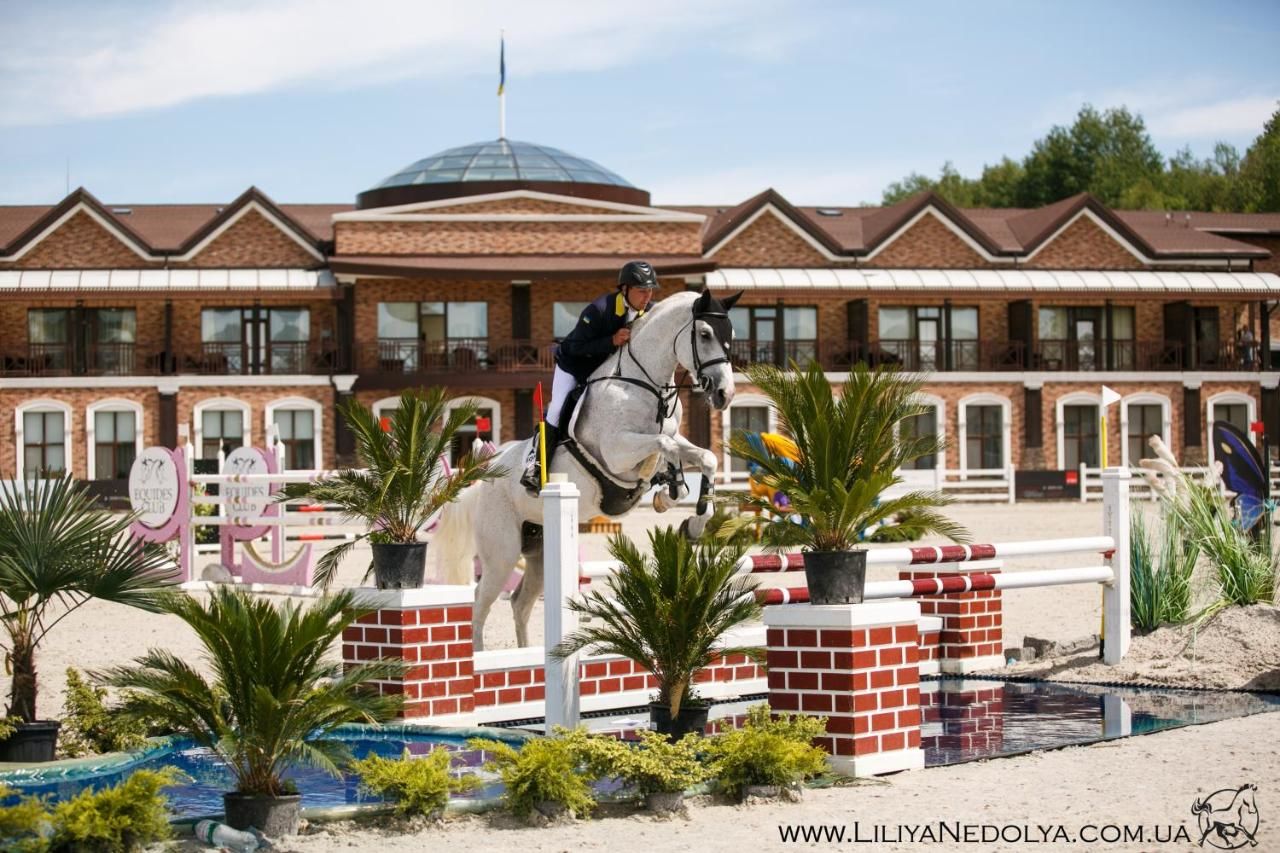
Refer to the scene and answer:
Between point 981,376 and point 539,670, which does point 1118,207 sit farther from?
point 539,670

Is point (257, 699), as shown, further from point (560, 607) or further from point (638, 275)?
point (638, 275)

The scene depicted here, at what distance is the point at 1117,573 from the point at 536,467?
15.0 feet

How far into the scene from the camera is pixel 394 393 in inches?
1789

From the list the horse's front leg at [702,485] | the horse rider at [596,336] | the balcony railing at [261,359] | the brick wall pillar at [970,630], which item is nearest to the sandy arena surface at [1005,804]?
the brick wall pillar at [970,630]

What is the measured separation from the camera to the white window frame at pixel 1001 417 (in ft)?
158

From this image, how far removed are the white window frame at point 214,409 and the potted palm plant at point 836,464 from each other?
38.8 metres

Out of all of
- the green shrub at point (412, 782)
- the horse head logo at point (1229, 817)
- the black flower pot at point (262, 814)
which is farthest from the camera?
the green shrub at point (412, 782)

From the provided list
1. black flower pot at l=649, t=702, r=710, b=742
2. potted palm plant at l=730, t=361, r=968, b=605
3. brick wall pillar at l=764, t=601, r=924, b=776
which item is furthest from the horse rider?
brick wall pillar at l=764, t=601, r=924, b=776

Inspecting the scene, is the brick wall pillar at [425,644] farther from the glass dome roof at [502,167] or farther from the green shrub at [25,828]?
Answer: the glass dome roof at [502,167]

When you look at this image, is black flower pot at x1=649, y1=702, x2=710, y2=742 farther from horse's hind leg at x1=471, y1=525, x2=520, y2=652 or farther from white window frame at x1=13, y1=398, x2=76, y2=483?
white window frame at x1=13, y1=398, x2=76, y2=483

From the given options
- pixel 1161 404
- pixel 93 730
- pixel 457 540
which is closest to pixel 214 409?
pixel 1161 404

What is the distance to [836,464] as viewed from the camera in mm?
8047

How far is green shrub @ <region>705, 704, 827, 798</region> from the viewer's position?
7168 millimetres

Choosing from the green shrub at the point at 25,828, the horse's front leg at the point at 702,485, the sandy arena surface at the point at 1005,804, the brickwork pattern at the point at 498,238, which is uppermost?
the brickwork pattern at the point at 498,238
